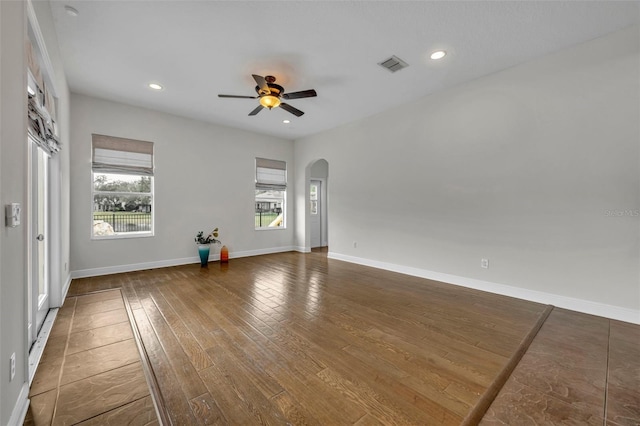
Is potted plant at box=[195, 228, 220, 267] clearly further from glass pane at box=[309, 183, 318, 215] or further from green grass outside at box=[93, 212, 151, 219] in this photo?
glass pane at box=[309, 183, 318, 215]

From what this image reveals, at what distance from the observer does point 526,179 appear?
11.3 ft

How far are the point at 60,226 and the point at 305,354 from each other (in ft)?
11.3

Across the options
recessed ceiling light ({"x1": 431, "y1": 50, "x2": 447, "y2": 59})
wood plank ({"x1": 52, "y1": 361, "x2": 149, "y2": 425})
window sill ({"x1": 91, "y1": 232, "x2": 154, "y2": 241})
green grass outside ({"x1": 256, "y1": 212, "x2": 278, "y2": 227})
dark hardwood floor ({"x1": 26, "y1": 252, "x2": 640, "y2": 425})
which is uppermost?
recessed ceiling light ({"x1": 431, "y1": 50, "x2": 447, "y2": 59})

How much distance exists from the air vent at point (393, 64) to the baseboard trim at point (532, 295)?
10.4ft

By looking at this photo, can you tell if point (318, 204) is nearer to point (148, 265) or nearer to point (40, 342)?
point (148, 265)

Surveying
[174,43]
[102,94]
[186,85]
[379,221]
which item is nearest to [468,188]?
[379,221]

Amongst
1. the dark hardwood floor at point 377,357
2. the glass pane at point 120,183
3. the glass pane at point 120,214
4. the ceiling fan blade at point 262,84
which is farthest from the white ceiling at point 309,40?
the dark hardwood floor at point 377,357

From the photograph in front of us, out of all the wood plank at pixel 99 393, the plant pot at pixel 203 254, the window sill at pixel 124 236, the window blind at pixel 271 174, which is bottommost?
the wood plank at pixel 99 393

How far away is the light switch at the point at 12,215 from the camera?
137 centimetres

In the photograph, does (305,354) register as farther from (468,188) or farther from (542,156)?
(542,156)

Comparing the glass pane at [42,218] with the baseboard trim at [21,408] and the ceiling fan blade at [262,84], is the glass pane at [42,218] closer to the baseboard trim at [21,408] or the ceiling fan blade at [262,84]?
the baseboard trim at [21,408]

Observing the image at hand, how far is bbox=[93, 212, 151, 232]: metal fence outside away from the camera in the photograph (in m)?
4.68

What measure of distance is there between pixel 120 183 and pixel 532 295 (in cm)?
673

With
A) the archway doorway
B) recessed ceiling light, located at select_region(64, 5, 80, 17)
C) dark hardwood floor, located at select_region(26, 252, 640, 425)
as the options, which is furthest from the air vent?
the archway doorway
